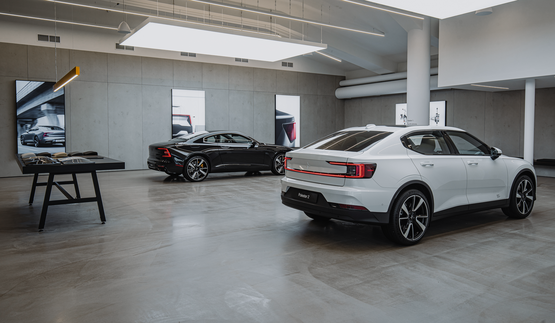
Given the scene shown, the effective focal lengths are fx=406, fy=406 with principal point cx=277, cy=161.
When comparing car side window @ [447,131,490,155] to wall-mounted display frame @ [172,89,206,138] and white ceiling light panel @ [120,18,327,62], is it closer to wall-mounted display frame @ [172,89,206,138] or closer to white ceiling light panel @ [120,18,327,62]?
white ceiling light panel @ [120,18,327,62]

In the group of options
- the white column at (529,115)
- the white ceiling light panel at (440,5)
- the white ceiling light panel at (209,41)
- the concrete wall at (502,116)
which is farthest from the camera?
the concrete wall at (502,116)

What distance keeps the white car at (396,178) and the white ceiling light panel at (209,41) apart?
4.61m

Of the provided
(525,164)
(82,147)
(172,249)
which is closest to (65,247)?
(172,249)

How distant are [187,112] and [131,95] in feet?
6.65

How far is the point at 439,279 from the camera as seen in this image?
348 centimetres

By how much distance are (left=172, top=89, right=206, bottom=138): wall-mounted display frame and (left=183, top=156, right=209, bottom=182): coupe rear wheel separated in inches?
185

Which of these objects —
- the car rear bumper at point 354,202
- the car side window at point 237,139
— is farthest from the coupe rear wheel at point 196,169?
the car rear bumper at point 354,202

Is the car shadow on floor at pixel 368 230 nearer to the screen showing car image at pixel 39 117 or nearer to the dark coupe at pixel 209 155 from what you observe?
the dark coupe at pixel 209 155

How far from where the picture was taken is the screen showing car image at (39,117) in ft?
39.4

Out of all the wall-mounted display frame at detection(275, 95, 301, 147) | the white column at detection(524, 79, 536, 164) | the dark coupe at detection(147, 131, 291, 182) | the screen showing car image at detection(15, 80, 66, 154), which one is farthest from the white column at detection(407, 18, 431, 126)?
the screen showing car image at detection(15, 80, 66, 154)

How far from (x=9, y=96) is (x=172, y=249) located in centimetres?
1053

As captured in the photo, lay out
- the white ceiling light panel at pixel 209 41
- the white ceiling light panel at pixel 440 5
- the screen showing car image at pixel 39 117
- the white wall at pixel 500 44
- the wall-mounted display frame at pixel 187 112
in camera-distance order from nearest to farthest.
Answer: the white ceiling light panel at pixel 440 5 < the white ceiling light panel at pixel 209 41 < the white wall at pixel 500 44 < the screen showing car image at pixel 39 117 < the wall-mounted display frame at pixel 187 112

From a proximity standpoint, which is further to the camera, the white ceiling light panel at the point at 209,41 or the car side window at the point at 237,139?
the car side window at the point at 237,139

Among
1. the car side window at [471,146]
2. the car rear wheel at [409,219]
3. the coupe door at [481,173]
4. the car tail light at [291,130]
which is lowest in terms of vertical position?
the car rear wheel at [409,219]
